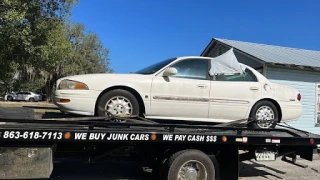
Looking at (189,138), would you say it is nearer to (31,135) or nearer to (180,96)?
(180,96)

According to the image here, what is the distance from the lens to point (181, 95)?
19.6ft

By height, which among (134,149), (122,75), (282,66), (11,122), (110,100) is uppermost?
(282,66)

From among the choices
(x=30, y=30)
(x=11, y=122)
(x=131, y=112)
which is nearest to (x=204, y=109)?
(x=131, y=112)

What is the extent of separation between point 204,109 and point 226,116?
1.49 feet

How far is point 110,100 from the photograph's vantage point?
5738mm

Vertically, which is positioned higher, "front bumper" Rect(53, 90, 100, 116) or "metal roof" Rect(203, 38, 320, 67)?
"metal roof" Rect(203, 38, 320, 67)

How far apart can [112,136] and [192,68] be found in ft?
6.49

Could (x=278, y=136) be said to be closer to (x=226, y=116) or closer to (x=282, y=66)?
(x=226, y=116)

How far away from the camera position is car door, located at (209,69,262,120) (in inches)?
242

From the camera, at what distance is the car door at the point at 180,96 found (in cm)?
593

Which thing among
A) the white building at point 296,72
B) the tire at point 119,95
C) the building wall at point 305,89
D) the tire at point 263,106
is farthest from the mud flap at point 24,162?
the building wall at point 305,89

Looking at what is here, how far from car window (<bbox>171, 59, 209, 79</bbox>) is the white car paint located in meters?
0.08

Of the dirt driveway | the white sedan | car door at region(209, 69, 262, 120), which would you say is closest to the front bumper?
the white sedan

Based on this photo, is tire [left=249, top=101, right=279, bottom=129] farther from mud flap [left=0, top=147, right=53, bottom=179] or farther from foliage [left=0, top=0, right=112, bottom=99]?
foliage [left=0, top=0, right=112, bottom=99]
